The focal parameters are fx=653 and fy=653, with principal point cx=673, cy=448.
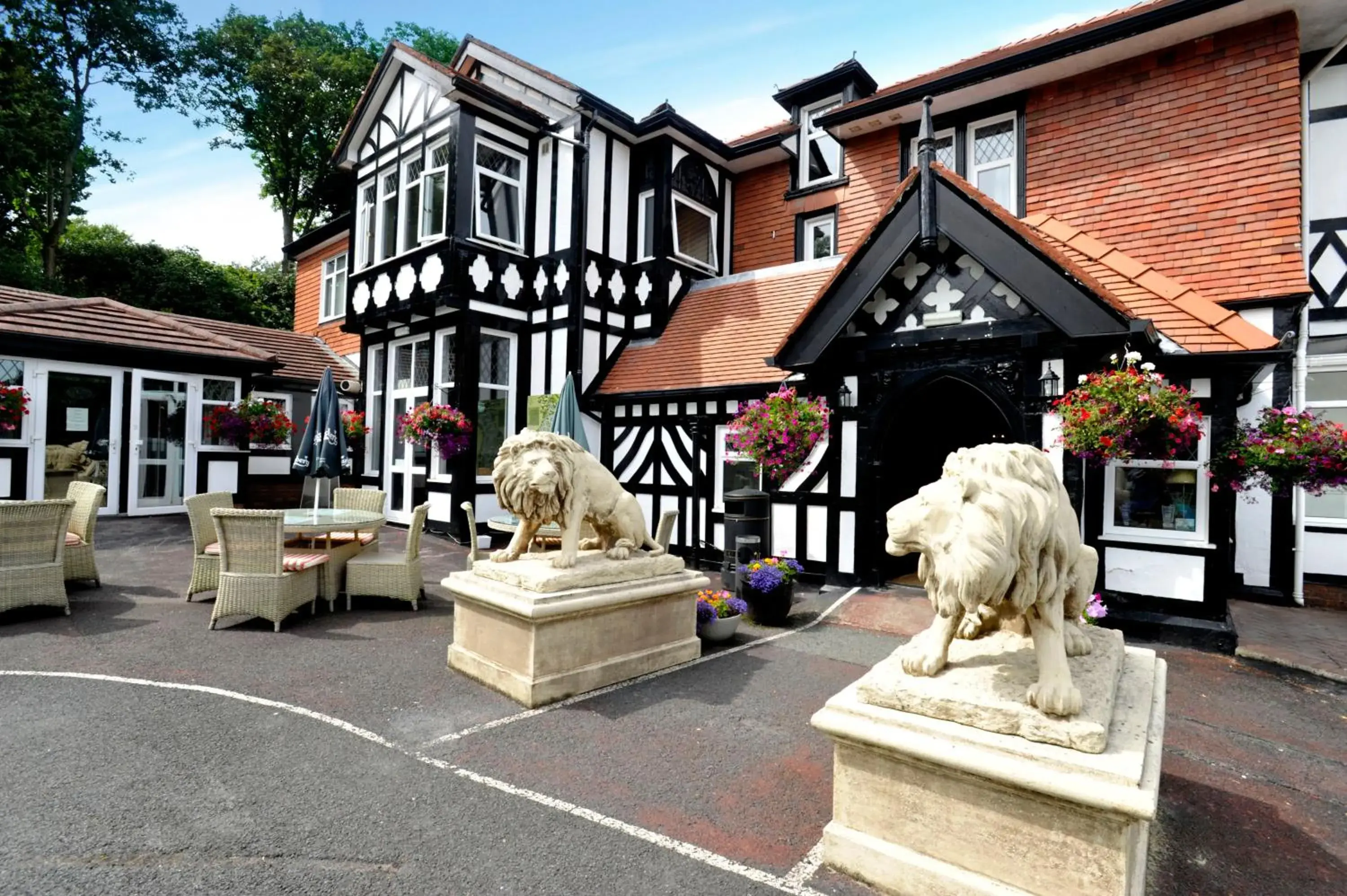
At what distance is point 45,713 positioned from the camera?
3.90 m

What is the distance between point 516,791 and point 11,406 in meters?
11.8

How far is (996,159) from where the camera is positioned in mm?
10133

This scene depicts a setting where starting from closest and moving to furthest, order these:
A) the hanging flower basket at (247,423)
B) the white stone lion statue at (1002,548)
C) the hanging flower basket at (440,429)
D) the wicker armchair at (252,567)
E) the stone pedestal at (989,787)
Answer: the stone pedestal at (989,787) < the white stone lion statue at (1002,548) < the wicker armchair at (252,567) < the hanging flower basket at (440,429) < the hanging flower basket at (247,423)

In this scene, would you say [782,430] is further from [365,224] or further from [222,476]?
[222,476]

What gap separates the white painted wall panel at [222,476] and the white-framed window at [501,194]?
7.06 m

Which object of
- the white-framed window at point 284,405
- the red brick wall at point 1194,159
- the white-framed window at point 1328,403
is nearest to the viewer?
the red brick wall at point 1194,159

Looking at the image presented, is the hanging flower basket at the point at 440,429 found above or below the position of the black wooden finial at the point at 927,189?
below

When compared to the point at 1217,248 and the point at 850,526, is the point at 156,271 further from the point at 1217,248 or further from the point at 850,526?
the point at 1217,248

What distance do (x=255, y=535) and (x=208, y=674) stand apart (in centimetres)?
138

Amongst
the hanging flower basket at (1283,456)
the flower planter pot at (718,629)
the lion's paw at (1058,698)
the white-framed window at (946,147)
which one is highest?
the white-framed window at (946,147)

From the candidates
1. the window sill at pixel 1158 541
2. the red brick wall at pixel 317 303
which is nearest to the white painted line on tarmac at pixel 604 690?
the window sill at pixel 1158 541

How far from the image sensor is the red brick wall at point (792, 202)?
1133 cm

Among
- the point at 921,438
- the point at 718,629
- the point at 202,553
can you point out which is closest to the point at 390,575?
the point at 202,553

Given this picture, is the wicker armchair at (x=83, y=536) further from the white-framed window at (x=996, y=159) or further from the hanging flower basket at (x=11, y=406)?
the white-framed window at (x=996, y=159)
